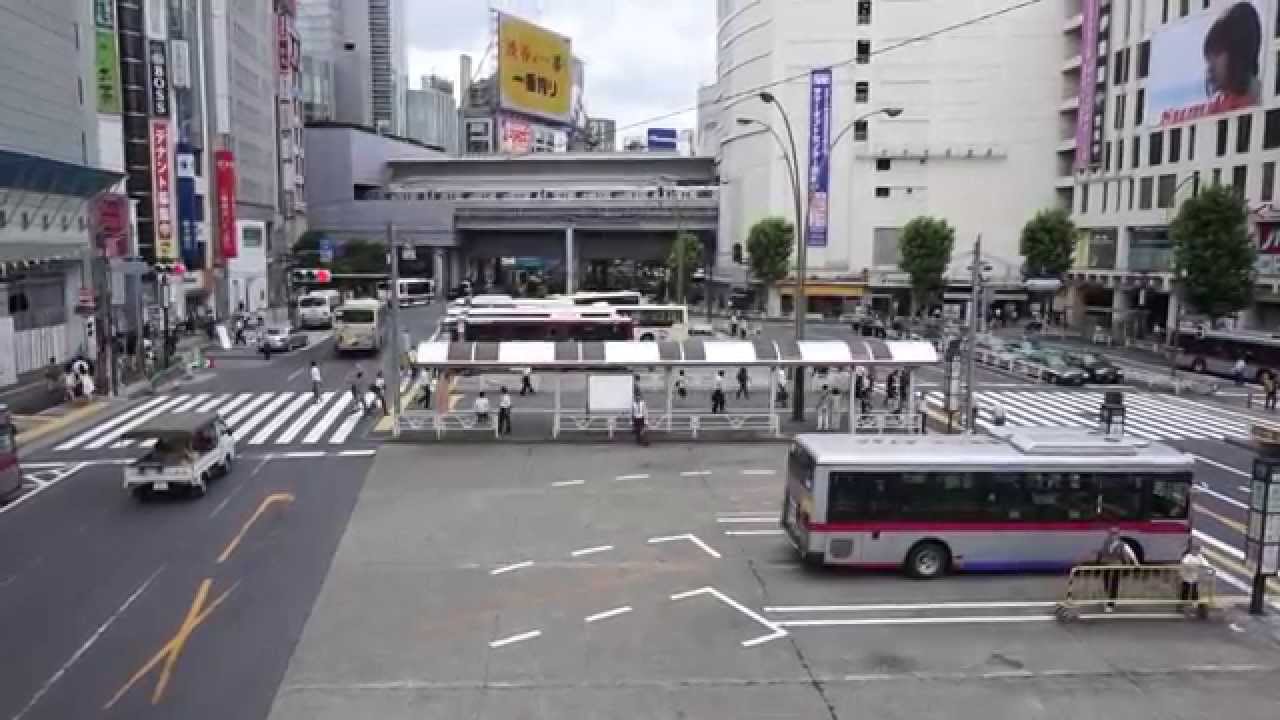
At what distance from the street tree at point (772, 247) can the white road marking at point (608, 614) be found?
60348 mm

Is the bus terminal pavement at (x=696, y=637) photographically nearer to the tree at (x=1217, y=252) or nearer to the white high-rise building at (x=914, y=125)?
the tree at (x=1217, y=252)

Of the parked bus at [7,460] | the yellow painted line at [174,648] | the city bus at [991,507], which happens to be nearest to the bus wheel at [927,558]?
the city bus at [991,507]

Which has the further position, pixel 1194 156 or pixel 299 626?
pixel 1194 156

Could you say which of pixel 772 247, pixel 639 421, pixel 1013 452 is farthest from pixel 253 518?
pixel 772 247

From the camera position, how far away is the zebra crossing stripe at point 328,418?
28.8 meters

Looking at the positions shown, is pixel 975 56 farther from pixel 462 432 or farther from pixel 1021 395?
pixel 462 432

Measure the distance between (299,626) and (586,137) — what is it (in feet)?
571

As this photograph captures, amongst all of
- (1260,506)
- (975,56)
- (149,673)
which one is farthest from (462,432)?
(975,56)

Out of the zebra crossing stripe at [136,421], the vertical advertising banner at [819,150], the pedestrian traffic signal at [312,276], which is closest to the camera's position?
the zebra crossing stripe at [136,421]

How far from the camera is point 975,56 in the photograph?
74.4m

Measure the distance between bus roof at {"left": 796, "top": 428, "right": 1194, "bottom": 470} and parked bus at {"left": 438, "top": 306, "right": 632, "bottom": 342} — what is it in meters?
28.5

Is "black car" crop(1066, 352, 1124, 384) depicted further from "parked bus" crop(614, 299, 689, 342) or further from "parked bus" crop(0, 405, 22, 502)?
"parked bus" crop(0, 405, 22, 502)

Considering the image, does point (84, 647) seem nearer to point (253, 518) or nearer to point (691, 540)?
point (253, 518)

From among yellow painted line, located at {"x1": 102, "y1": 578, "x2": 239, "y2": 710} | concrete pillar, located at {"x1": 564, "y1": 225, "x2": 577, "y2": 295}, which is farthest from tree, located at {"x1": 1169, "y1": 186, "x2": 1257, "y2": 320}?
concrete pillar, located at {"x1": 564, "y1": 225, "x2": 577, "y2": 295}
